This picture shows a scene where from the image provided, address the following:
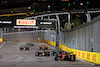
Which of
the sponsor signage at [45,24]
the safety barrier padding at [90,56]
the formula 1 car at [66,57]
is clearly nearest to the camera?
the safety barrier padding at [90,56]

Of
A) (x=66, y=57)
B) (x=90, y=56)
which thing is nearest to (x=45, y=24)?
(x=66, y=57)

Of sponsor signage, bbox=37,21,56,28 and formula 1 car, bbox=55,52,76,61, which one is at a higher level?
sponsor signage, bbox=37,21,56,28

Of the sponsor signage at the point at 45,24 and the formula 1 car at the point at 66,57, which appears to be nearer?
the formula 1 car at the point at 66,57

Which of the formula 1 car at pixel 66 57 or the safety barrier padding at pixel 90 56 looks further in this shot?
the formula 1 car at pixel 66 57

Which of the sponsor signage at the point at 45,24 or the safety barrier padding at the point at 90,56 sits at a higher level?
the sponsor signage at the point at 45,24

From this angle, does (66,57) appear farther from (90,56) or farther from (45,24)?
(45,24)

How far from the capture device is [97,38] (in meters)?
22.1

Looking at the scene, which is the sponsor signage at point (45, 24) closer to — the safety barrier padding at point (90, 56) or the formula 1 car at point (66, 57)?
the safety barrier padding at point (90, 56)

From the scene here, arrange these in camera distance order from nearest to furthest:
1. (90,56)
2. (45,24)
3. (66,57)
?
1. (90,56)
2. (66,57)
3. (45,24)

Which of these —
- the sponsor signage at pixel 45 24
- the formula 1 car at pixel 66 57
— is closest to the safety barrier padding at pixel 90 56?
the formula 1 car at pixel 66 57

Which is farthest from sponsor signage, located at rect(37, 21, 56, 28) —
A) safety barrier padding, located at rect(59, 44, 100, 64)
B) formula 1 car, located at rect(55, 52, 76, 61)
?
formula 1 car, located at rect(55, 52, 76, 61)

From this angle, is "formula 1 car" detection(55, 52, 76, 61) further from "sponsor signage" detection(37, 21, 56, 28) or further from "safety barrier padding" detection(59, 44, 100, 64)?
"sponsor signage" detection(37, 21, 56, 28)

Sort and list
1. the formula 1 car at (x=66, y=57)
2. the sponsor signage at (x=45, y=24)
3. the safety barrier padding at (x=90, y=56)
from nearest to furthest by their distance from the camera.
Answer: the safety barrier padding at (x=90, y=56) < the formula 1 car at (x=66, y=57) < the sponsor signage at (x=45, y=24)

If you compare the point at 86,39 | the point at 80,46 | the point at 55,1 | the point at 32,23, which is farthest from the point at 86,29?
the point at 55,1
